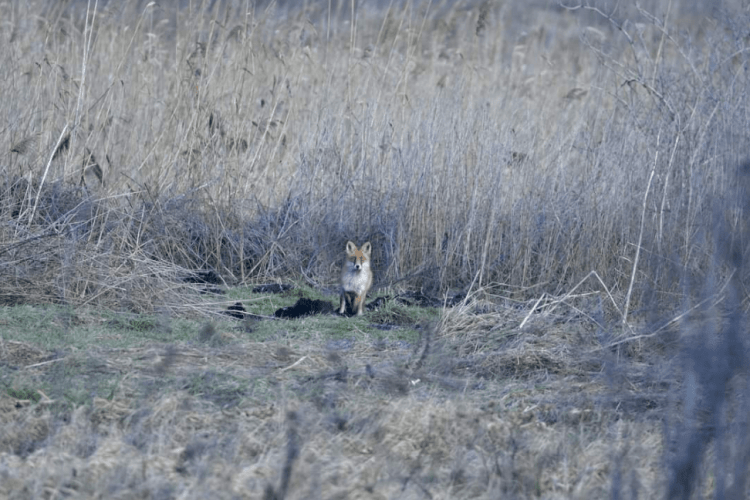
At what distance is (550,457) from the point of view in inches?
111

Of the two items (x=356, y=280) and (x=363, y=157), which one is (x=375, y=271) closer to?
(x=356, y=280)

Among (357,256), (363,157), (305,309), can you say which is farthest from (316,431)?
(363,157)

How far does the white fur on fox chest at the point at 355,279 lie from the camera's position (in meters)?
5.50

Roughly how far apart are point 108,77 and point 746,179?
20.3 feet

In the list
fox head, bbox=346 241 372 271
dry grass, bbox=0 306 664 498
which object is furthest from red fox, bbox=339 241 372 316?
dry grass, bbox=0 306 664 498

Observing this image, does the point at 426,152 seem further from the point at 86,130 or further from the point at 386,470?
the point at 386,470

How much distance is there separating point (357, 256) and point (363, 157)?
3.75 ft

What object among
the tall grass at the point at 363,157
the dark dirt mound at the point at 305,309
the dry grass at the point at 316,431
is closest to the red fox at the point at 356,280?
the dark dirt mound at the point at 305,309

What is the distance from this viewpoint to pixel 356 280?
18.2 ft

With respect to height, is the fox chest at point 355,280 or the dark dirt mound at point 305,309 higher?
the fox chest at point 355,280

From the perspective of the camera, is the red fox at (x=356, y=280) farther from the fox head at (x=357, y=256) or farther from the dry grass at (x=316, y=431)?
the dry grass at (x=316, y=431)

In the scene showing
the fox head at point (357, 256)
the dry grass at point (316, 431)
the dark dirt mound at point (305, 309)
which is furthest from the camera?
the fox head at point (357, 256)

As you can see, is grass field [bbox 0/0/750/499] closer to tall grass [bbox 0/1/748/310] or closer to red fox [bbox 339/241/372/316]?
tall grass [bbox 0/1/748/310]

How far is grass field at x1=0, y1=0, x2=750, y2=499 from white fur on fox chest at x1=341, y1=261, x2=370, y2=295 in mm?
237
